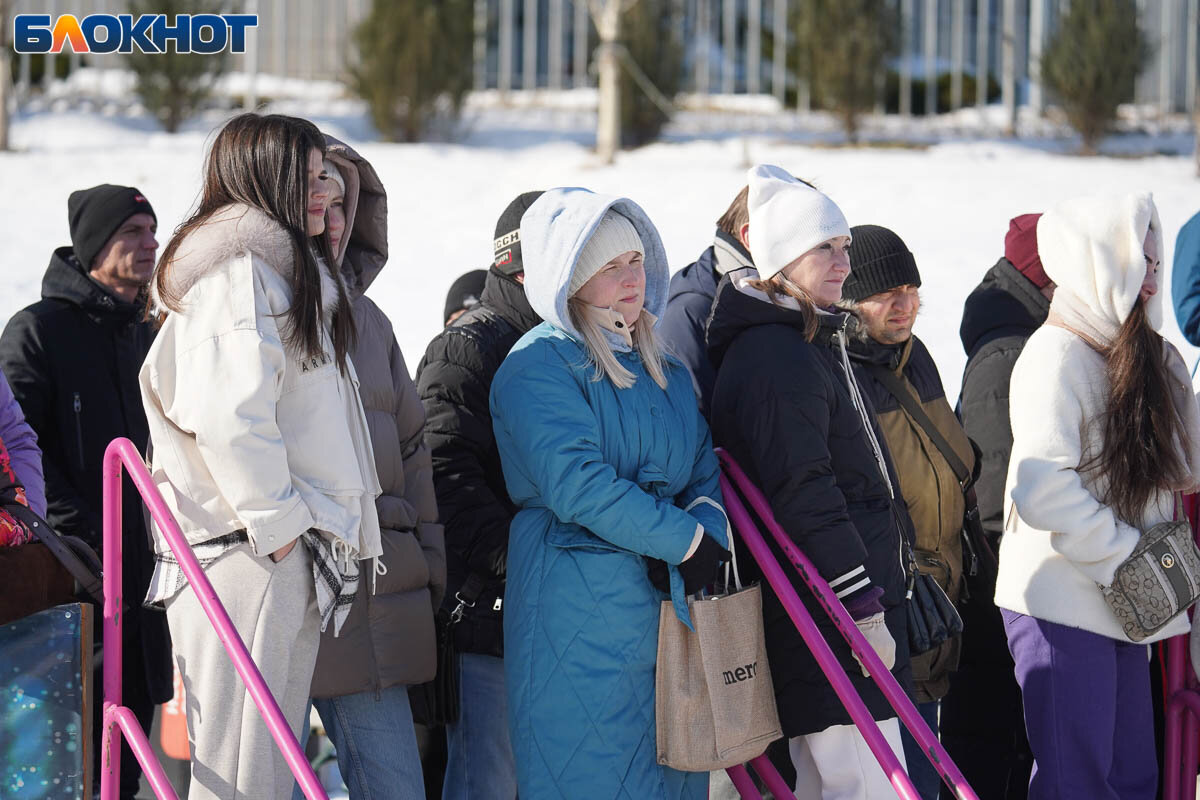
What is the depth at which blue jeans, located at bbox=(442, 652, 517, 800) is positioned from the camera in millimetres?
3729

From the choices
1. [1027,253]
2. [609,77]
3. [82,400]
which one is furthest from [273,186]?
[609,77]

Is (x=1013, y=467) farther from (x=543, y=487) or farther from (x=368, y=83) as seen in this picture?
(x=368, y=83)

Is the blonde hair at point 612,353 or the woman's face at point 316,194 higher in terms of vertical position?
the woman's face at point 316,194

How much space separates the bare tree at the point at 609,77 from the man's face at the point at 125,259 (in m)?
12.0

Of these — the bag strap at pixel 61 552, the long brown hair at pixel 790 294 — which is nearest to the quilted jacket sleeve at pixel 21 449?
the bag strap at pixel 61 552

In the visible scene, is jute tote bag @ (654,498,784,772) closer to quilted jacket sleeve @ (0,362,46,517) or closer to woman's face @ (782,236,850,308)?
woman's face @ (782,236,850,308)

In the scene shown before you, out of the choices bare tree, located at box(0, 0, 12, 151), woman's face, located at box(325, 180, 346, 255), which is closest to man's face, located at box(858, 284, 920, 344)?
woman's face, located at box(325, 180, 346, 255)

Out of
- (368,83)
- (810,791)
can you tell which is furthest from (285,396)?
(368,83)

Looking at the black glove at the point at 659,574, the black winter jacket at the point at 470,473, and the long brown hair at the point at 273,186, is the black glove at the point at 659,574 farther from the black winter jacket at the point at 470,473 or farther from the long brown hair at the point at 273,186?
the long brown hair at the point at 273,186

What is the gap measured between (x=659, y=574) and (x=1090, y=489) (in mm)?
1308

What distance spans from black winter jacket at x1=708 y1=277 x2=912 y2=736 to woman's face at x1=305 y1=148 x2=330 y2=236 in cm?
112

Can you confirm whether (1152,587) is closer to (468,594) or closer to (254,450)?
(468,594)

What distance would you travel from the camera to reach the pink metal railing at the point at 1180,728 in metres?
3.89

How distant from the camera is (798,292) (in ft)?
11.9
